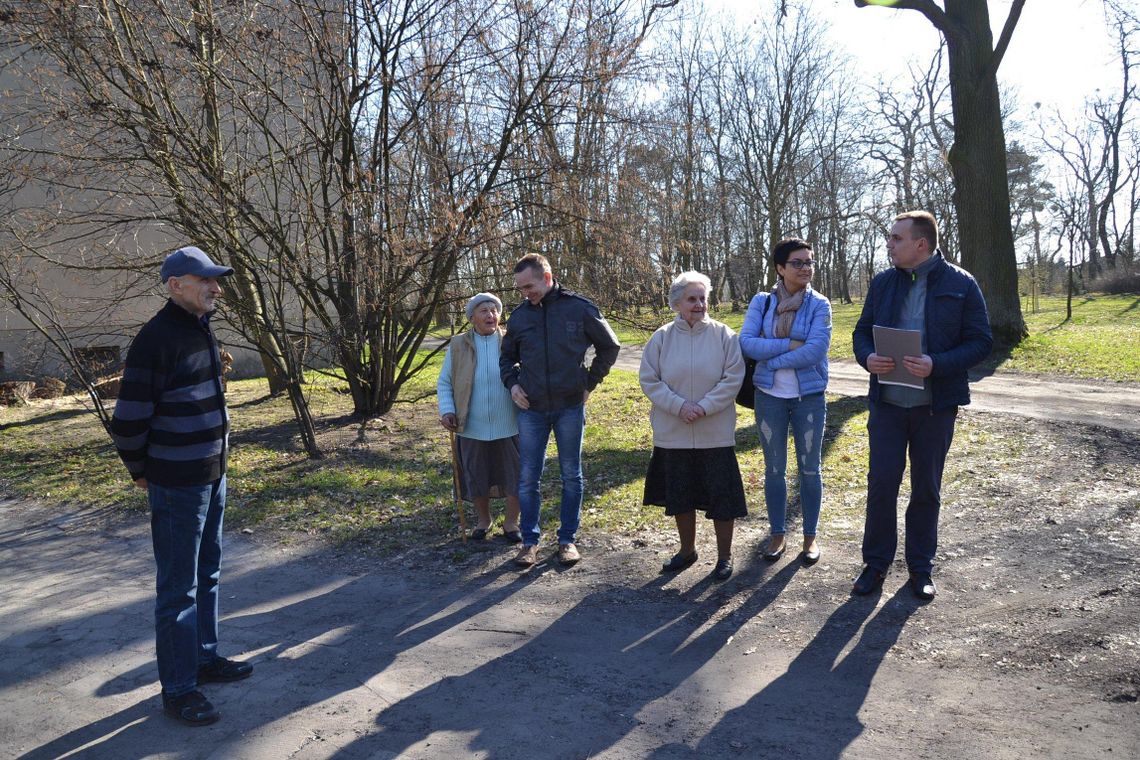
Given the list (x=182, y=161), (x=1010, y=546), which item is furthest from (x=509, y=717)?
(x=182, y=161)

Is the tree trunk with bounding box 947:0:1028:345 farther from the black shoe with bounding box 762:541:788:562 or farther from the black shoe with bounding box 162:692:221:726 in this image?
the black shoe with bounding box 162:692:221:726

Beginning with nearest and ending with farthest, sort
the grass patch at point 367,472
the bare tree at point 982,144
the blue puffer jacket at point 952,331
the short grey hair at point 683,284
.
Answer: the blue puffer jacket at point 952,331, the short grey hair at point 683,284, the grass patch at point 367,472, the bare tree at point 982,144

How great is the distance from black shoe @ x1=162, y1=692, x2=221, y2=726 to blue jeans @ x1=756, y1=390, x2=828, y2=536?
356 cm

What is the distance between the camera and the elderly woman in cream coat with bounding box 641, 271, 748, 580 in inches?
211

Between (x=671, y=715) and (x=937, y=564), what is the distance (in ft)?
8.53

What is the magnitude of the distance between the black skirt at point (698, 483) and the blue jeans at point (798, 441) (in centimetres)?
33

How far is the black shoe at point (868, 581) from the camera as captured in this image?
5.04 meters

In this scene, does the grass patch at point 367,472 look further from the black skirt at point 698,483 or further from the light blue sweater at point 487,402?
the black skirt at point 698,483

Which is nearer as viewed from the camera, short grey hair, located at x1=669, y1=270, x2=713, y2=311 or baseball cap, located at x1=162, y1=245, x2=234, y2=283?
baseball cap, located at x1=162, y1=245, x2=234, y2=283

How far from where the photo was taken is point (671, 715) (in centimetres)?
373

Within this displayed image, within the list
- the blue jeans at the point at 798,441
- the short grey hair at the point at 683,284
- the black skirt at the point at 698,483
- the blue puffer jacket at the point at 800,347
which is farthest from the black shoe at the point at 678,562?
the short grey hair at the point at 683,284

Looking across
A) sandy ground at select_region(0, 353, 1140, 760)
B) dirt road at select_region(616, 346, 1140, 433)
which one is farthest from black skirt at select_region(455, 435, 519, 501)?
dirt road at select_region(616, 346, 1140, 433)

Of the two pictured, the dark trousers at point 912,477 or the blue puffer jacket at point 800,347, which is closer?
the dark trousers at point 912,477

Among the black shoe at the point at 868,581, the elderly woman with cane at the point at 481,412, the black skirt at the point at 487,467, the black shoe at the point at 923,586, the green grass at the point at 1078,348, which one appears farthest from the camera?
the green grass at the point at 1078,348
